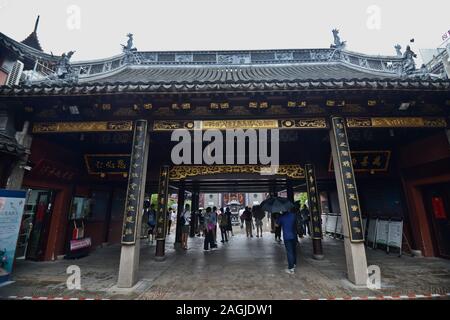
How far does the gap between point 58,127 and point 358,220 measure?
27.5 feet

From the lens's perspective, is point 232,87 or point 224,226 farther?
point 224,226

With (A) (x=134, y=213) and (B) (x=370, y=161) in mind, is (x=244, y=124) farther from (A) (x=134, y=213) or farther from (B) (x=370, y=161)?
(B) (x=370, y=161)

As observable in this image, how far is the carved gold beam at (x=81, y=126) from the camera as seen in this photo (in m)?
6.11

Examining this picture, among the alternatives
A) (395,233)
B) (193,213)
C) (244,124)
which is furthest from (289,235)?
(193,213)

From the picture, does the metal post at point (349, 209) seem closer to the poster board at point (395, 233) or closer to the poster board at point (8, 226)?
the poster board at point (395, 233)

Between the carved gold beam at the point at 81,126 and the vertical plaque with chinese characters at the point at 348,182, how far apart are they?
5.69 metres

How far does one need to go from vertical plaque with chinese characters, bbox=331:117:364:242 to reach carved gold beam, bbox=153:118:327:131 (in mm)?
397

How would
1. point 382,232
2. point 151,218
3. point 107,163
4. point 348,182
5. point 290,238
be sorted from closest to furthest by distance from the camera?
point 348,182
point 290,238
point 107,163
point 382,232
point 151,218

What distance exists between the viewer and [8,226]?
206 inches

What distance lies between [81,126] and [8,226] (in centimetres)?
295

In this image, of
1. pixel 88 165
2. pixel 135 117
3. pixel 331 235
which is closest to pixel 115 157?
pixel 88 165

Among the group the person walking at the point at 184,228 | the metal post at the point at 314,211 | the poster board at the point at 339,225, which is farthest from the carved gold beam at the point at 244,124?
the poster board at the point at 339,225

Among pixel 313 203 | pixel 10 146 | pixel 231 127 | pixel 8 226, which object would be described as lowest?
pixel 8 226
